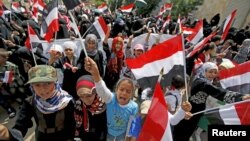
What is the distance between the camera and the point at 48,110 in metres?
2.63

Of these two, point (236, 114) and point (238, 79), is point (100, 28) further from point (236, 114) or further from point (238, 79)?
point (236, 114)

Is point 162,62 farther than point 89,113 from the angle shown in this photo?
Yes

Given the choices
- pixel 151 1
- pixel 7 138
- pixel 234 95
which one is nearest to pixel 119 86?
pixel 234 95

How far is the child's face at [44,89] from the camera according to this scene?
257 centimetres

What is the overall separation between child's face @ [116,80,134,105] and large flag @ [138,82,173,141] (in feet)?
2.16

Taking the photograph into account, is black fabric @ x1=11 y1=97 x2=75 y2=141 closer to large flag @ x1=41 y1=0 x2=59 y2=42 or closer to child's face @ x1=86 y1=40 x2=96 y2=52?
child's face @ x1=86 y1=40 x2=96 y2=52

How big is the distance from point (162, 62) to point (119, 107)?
0.68 m

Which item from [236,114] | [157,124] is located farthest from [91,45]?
[157,124]

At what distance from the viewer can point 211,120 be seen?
4.02m

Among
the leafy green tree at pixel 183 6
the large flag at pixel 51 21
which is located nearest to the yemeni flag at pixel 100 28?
the large flag at pixel 51 21

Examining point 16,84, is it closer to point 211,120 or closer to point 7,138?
point 211,120

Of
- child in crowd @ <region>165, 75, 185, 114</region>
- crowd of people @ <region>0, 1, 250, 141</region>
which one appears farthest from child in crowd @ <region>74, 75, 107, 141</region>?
child in crowd @ <region>165, 75, 185, 114</region>

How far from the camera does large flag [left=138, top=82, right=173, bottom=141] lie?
233 cm

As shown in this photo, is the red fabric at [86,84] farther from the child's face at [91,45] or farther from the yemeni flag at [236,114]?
the child's face at [91,45]
